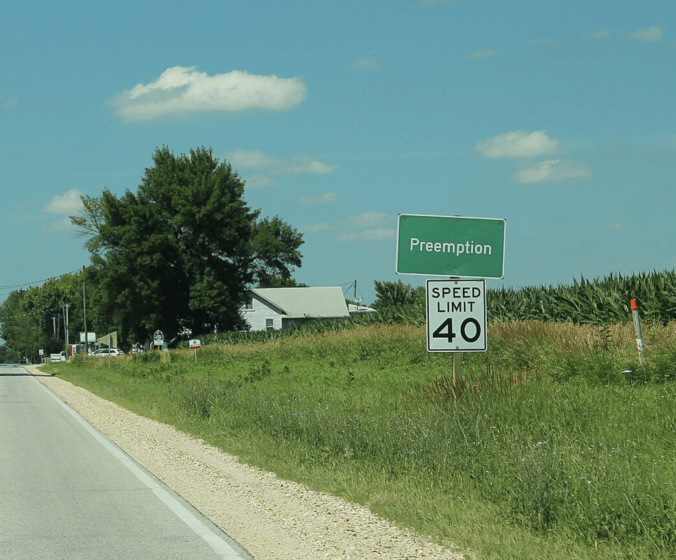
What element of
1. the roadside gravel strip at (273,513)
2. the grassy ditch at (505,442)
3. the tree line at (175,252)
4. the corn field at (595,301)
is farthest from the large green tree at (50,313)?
the roadside gravel strip at (273,513)

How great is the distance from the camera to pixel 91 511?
345 inches

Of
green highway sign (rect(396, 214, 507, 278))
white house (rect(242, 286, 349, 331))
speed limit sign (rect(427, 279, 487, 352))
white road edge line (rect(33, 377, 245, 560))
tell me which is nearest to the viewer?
white road edge line (rect(33, 377, 245, 560))

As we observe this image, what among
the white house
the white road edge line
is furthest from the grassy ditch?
the white house

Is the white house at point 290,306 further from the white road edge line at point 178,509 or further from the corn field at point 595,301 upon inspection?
the white road edge line at point 178,509

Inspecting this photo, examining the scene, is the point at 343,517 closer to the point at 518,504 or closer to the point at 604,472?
the point at 518,504

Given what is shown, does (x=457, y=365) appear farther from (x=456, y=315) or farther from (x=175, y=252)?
(x=175, y=252)

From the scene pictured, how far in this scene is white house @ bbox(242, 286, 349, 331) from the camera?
9400 cm

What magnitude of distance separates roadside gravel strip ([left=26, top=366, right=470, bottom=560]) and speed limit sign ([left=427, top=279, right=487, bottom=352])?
8.67 ft

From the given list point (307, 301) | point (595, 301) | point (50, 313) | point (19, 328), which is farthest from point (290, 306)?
point (19, 328)

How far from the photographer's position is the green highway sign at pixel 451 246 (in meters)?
11.1

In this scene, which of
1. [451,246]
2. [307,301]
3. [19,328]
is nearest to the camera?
[451,246]

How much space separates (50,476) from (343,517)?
4929mm

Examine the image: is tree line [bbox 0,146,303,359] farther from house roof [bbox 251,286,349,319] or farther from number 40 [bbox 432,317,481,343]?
number 40 [bbox 432,317,481,343]

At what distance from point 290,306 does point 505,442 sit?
284ft
